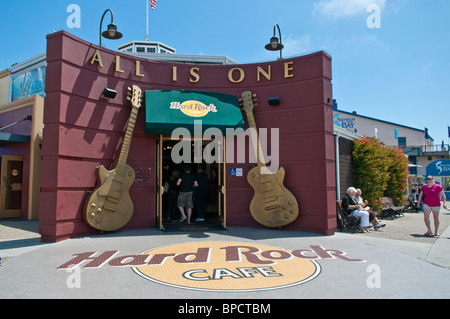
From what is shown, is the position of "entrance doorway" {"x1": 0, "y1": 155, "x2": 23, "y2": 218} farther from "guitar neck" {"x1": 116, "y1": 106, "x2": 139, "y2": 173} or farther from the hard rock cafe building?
"guitar neck" {"x1": 116, "y1": 106, "x2": 139, "y2": 173}

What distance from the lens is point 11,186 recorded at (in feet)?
37.5

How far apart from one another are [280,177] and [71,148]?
4.62 m

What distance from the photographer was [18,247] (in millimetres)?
5973

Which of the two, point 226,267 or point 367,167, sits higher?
point 367,167

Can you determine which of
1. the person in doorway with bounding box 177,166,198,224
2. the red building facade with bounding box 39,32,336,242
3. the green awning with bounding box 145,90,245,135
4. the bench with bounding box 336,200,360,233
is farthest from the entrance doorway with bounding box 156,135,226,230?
the bench with bounding box 336,200,360,233

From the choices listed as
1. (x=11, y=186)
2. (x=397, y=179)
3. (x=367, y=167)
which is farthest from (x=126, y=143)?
(x=397, y=179)

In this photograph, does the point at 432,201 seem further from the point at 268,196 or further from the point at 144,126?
the point at 144,126

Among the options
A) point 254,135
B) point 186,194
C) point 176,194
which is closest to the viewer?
point 254,135

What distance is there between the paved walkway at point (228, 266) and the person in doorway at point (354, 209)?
73 centimetres

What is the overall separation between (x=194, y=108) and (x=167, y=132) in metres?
0.87

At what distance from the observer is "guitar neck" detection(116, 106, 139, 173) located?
7047 mm

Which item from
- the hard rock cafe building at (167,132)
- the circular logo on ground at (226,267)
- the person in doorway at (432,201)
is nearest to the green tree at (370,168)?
the person in doorway at (432,201)

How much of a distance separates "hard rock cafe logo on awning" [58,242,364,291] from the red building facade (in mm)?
1675

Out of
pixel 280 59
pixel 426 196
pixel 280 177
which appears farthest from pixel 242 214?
pixel 426 196
